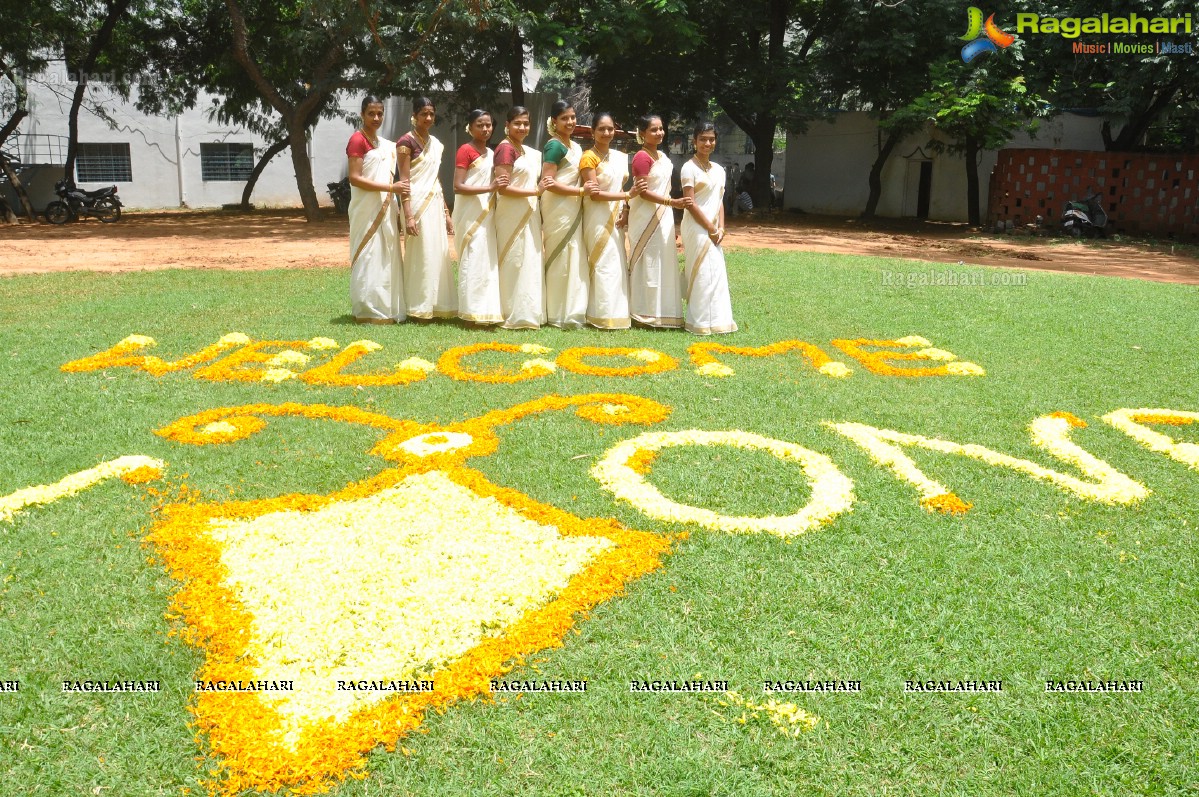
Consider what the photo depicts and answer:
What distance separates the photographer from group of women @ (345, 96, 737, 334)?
8086 mm

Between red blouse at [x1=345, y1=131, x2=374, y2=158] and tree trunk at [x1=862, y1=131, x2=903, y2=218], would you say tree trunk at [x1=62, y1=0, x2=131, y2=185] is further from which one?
tree trunk at [x1=862, y1=131, x2=903, y2=218]

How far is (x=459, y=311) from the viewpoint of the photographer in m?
8.31

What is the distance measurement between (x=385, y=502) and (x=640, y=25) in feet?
57.7

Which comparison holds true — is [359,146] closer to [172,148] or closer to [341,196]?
[341,196]

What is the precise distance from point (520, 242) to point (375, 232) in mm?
1262

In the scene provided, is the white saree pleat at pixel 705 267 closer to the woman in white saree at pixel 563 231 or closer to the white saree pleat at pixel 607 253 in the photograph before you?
the white saree pleat at pixel 607 253

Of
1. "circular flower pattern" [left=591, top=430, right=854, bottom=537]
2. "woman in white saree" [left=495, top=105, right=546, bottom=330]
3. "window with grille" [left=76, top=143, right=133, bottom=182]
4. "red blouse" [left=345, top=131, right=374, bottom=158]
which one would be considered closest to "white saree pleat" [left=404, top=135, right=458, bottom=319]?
"red blouse" [left=345, top=131, right=374, bottom=158]

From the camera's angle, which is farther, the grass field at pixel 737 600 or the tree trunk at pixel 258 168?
the tree trunk at pixel 258 168

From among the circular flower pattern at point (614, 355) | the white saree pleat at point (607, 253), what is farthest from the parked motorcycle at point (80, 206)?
the circular flower pattern at point (614, 355)

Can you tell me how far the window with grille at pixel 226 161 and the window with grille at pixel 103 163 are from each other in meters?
→ 2.13

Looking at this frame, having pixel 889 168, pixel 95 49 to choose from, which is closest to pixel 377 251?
pixel 95 49

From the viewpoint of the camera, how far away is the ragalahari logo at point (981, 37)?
19.8m

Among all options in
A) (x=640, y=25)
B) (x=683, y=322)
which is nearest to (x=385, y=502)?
(x=683, y=322)

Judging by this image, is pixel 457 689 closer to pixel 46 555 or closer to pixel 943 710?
pixel 943 710
